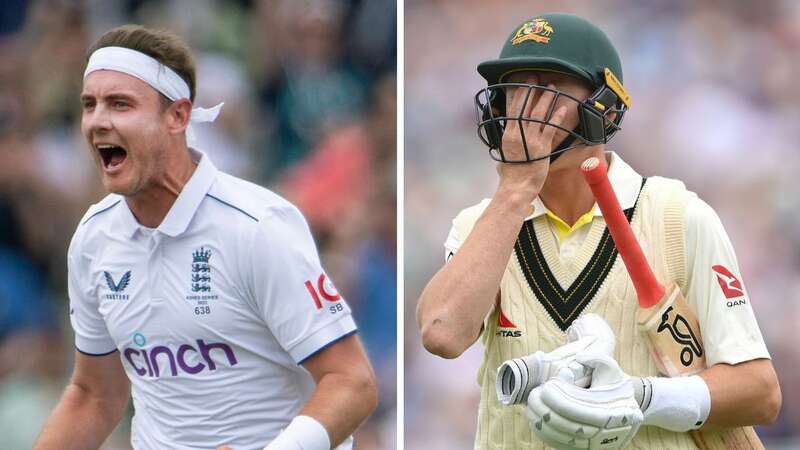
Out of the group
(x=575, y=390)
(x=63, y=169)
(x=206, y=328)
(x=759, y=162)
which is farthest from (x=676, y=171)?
(x=575, y=390)

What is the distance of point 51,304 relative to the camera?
6.43m

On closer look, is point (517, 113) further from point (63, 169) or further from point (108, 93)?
point (63, 169)

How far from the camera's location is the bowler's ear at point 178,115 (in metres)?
3.98

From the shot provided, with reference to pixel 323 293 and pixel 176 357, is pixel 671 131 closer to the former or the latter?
pixel 323 293

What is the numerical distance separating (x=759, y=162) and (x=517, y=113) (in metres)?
4.42

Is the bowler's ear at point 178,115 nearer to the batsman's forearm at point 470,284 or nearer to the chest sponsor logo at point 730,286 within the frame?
the batsman's forearm at point 470,284

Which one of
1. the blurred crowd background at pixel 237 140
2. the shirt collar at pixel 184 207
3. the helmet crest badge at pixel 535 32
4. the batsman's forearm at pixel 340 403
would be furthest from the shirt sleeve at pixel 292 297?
the blurred crowd background at pixel 237 140

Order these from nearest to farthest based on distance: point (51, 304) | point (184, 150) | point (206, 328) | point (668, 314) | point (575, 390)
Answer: point (575, 390) < point (668, 314) < point (206, 328) < point (184, 150) < point (51, 304)

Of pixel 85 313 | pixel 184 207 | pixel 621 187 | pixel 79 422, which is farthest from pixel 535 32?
pixel 79 422

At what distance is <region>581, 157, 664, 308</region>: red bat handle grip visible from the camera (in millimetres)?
2814

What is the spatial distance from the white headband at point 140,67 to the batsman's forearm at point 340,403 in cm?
106

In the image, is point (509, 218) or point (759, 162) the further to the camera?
point (759, 162)

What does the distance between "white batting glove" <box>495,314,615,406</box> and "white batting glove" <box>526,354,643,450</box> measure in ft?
0.08

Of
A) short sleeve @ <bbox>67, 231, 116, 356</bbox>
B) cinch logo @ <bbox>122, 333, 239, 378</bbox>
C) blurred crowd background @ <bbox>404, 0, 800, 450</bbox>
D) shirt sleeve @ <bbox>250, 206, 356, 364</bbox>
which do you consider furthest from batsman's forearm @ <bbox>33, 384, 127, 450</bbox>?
blurred crowd background @ <bbox>404, 0, 800, 450</bbox>
